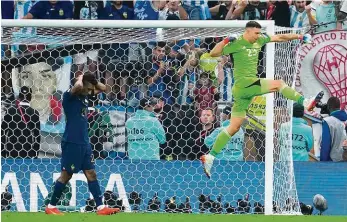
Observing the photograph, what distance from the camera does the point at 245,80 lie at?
10.3 m

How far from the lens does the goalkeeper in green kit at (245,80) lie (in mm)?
10016

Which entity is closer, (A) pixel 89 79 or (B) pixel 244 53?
(A) pixel 89 79

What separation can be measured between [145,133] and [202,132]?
0.69m

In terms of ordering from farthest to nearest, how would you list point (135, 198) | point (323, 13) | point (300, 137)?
point (323, 13) → point (300, 137) → point (135, 198)

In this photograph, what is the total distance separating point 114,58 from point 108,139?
1.00 m

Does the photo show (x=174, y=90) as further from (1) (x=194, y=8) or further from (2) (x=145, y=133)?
(1) (x=194, y=8)

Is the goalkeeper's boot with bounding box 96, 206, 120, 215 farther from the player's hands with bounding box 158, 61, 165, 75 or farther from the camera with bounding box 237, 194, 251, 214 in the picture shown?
the player's hands with bounding box 158, 61, 165, 75

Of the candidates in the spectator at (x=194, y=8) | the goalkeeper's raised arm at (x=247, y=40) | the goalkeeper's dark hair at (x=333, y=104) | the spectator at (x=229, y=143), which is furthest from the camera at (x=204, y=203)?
the spectator at (x=194, y=8)

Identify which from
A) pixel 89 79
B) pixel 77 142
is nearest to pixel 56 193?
pixel 77 142

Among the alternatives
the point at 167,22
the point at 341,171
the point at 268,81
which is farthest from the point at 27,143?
the point at 341,171

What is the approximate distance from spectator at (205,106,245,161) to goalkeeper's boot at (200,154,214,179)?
16.0 inches

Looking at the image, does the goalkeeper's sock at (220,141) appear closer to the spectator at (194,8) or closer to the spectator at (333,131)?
the spectator at (333,131)

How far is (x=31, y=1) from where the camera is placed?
12.6m

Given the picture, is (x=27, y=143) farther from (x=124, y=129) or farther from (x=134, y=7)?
(x=134, y=7)
